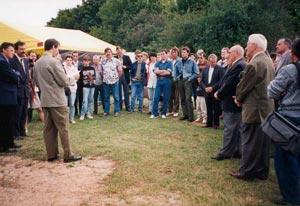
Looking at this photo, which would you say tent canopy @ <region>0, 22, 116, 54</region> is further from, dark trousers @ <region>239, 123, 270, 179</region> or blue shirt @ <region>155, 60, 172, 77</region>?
dark trousers @ <region>239, 123, 270, 179</region>

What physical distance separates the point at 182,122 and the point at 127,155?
13.3ft

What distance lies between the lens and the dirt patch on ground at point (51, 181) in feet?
15.0

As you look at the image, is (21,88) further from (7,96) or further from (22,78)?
(7,96)

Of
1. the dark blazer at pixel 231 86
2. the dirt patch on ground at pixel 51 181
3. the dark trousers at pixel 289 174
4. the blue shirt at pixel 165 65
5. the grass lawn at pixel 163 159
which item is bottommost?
the dirt patch on ground at pixel 51 181

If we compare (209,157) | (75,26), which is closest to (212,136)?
(209,157)

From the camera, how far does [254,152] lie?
5.25m

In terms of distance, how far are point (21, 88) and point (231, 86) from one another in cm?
485

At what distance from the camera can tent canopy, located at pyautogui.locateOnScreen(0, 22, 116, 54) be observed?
598 inches

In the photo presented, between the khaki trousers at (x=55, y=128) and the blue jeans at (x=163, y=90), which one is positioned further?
the blue jeans at (x=163, y=90)

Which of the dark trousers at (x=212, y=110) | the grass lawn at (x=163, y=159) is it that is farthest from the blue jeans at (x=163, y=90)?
the dark trousers at (x=212, y=110)

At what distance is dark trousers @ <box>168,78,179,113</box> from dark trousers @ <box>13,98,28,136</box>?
195 inches

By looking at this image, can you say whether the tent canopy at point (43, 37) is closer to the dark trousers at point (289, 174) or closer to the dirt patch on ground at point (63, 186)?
the dirt patch on ground at point (63, 186)

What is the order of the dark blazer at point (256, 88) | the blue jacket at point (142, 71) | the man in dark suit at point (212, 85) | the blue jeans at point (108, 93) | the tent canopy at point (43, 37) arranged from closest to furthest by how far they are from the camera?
the dark blazer at point (256, 88) < the man in dark suit at point (212, 85) < the blue jeans at point (108, 93) < the blue jacket at point (142, 71) < the tent canopy at point (43, 37)

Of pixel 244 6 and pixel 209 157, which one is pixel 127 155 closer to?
pixel 209 157
